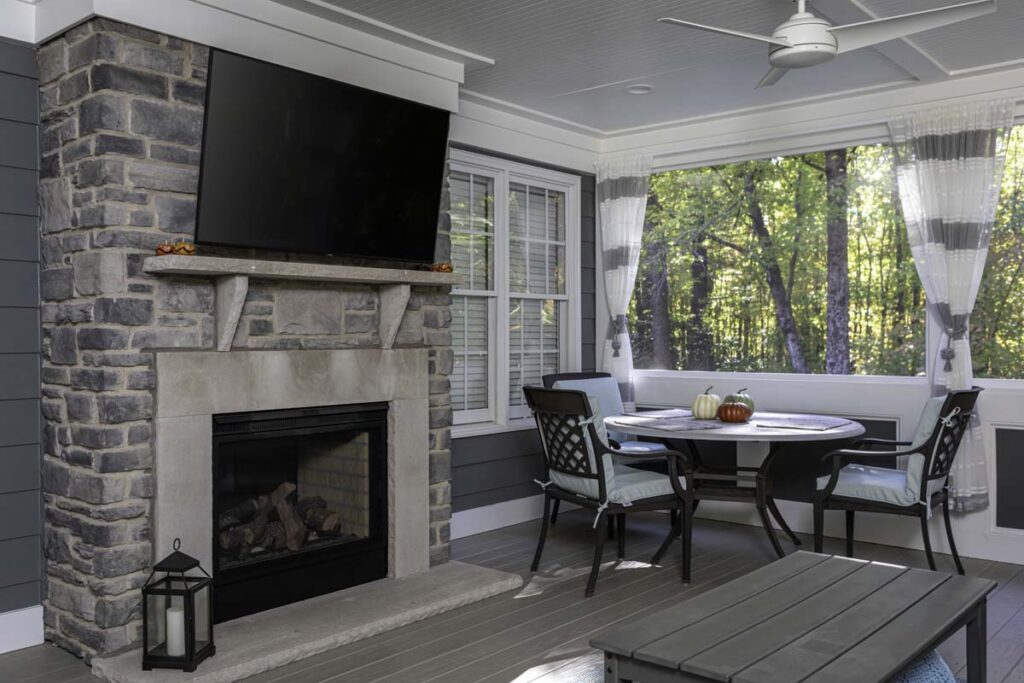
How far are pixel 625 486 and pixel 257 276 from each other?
6.70ft

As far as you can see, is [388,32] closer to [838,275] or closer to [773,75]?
[773,75]

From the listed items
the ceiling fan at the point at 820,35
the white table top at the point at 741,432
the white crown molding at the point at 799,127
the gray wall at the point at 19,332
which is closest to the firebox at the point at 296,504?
the gray wall at the point at 19,332

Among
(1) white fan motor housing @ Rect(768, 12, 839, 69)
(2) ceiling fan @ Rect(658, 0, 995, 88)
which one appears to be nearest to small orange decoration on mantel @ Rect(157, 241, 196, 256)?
(2) ceiling fan @ Rect(658, 0, 995, 88)

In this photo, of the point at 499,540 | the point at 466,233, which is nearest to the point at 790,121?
the point at 466,233

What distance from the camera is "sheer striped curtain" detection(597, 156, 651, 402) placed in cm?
625

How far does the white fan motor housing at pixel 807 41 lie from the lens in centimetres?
309

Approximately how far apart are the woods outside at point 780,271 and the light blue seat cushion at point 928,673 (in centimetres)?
416

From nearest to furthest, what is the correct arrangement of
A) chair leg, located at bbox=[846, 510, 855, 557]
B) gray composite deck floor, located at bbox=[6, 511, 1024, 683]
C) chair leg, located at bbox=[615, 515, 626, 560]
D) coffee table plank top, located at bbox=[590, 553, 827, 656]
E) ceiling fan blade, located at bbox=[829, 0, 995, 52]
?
coffee table plank top, located at bbox=[590, 553, 827, 656], ceiling fan blade, located at bbox=[829, 0, 995, 52], gray composite deck floor, located at bbox=[6, 511, 1024, 683], chair leg, located at bbox=[846, 510, 855, 557], chair leg, located at bbox=[615, 515, 626, 560]

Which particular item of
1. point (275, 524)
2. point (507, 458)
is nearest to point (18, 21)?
point (275, 524)

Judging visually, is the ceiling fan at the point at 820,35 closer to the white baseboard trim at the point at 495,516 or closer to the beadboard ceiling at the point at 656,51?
the beadboard ceiling at the point at 656,51

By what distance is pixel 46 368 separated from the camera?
3561 millimetres

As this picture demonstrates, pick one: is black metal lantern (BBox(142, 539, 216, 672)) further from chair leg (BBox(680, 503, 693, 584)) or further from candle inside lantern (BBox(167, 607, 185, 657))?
chair leg (BBox(680, 503, 693, 584))

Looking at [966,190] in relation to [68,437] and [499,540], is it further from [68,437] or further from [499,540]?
[68,437]

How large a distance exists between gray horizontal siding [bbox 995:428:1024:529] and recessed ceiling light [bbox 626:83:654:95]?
2.78 m
